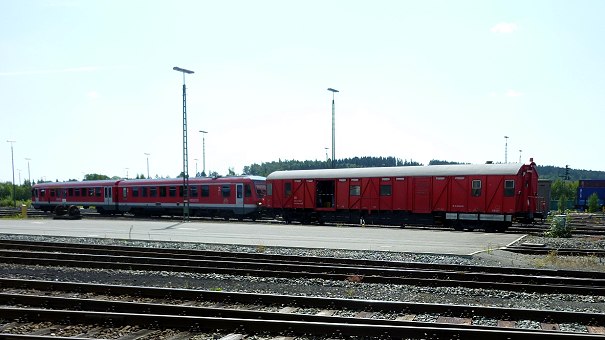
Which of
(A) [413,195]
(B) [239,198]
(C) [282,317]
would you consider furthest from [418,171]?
(C) [282,317]

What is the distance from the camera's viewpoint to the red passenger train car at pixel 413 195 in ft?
84.8

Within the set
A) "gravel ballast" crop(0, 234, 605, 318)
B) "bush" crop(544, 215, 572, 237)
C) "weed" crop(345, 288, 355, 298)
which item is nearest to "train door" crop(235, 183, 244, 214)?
"gravel ballast" crop(0, 234, 605, 318)

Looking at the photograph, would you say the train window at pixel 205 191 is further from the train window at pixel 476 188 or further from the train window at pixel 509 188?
the train window at pixel 509 188

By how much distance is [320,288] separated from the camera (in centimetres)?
1091

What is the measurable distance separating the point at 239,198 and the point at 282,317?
28793 millimetres

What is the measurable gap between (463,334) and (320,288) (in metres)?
4.46

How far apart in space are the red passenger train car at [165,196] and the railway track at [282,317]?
26280 mm

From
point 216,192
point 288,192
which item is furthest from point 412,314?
point 216,192

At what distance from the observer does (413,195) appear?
28.5 m

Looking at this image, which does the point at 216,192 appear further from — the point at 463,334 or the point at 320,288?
the point at 463,334

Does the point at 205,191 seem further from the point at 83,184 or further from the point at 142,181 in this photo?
the point at 83,184

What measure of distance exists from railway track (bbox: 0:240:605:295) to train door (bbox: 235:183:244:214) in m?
18.9

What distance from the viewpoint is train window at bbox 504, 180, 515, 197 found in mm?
25356

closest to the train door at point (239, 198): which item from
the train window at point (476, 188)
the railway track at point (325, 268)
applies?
the train window at point (476, 188)
